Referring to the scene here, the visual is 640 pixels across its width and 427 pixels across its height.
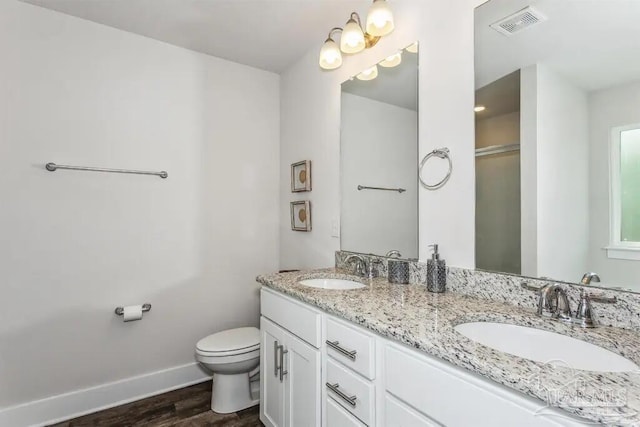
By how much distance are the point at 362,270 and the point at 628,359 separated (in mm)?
1197

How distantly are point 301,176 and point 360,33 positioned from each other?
41.6 inches

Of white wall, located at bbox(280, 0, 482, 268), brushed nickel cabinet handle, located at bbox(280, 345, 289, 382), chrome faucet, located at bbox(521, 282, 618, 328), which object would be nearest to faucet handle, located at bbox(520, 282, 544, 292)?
chrome faucet, located at bbox(521, 282, 618, 328)

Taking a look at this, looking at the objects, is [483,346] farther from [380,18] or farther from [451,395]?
[380,18]

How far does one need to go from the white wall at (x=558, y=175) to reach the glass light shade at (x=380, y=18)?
0.72m

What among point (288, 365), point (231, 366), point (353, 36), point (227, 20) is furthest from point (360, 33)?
point (231, 366)

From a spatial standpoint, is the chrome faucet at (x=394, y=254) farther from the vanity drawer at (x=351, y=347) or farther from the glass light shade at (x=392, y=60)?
the glass light shade at (x=392, y=60)

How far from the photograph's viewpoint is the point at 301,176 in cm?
246

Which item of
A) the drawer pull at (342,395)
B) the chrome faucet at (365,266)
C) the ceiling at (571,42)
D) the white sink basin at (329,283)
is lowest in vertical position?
the drawer pull at (342,395)

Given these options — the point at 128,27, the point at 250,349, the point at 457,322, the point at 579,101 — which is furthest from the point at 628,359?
the point at 128,27

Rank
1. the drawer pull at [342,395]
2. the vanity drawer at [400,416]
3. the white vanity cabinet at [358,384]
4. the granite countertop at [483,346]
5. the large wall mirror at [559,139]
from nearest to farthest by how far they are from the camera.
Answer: the granite countertop at [483,346]
the white vanity cabinet at [358,384]
the vanity drawer at [400,416]
the large wall mirror at [559,139]
the drawer pull at [342,395]

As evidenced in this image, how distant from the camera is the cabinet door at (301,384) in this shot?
4.31 feet

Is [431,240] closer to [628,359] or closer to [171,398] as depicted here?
[628,359]

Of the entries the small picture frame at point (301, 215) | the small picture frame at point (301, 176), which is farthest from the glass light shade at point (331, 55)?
the small picture frame at point (301, 215)

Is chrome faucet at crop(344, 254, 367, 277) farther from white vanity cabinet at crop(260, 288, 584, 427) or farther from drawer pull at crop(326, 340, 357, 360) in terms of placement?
drawer pull at crop(326, 340, 357, 360)
